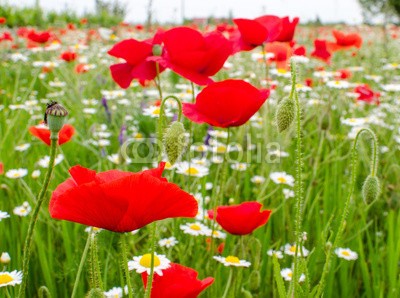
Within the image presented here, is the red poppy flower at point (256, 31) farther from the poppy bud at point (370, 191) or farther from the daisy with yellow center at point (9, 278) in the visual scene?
the daisy with yellow center at point (9, 278)

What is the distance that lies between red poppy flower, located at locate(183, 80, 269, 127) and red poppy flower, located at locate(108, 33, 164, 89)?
5.9 inches

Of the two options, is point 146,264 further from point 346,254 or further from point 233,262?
point 346,254

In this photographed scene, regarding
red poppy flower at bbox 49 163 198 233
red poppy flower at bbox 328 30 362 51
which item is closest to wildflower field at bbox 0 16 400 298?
red poppy flower at bbox 49 163 198 233

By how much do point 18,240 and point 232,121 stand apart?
76 centimetres

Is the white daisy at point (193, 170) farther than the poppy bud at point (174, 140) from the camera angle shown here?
Yes

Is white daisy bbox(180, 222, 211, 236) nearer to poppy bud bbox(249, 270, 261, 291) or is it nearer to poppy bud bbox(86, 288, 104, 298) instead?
poppy bud bbox(249, 270, 261, 291)

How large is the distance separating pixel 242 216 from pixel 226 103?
0.81 ft

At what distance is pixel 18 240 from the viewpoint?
1566 millimetres

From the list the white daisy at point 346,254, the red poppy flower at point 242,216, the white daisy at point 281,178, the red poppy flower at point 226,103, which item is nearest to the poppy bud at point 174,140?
the red poppy flower at point 226,103

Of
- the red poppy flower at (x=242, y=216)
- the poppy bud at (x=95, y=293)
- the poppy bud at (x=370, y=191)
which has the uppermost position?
the poppy bud at (x=370, y=191)

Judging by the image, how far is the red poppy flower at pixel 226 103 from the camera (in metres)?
1.12

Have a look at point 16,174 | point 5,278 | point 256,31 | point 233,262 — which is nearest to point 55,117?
point 5,278

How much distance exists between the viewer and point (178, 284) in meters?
0.85

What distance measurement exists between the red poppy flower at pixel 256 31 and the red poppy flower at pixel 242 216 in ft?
1.62
